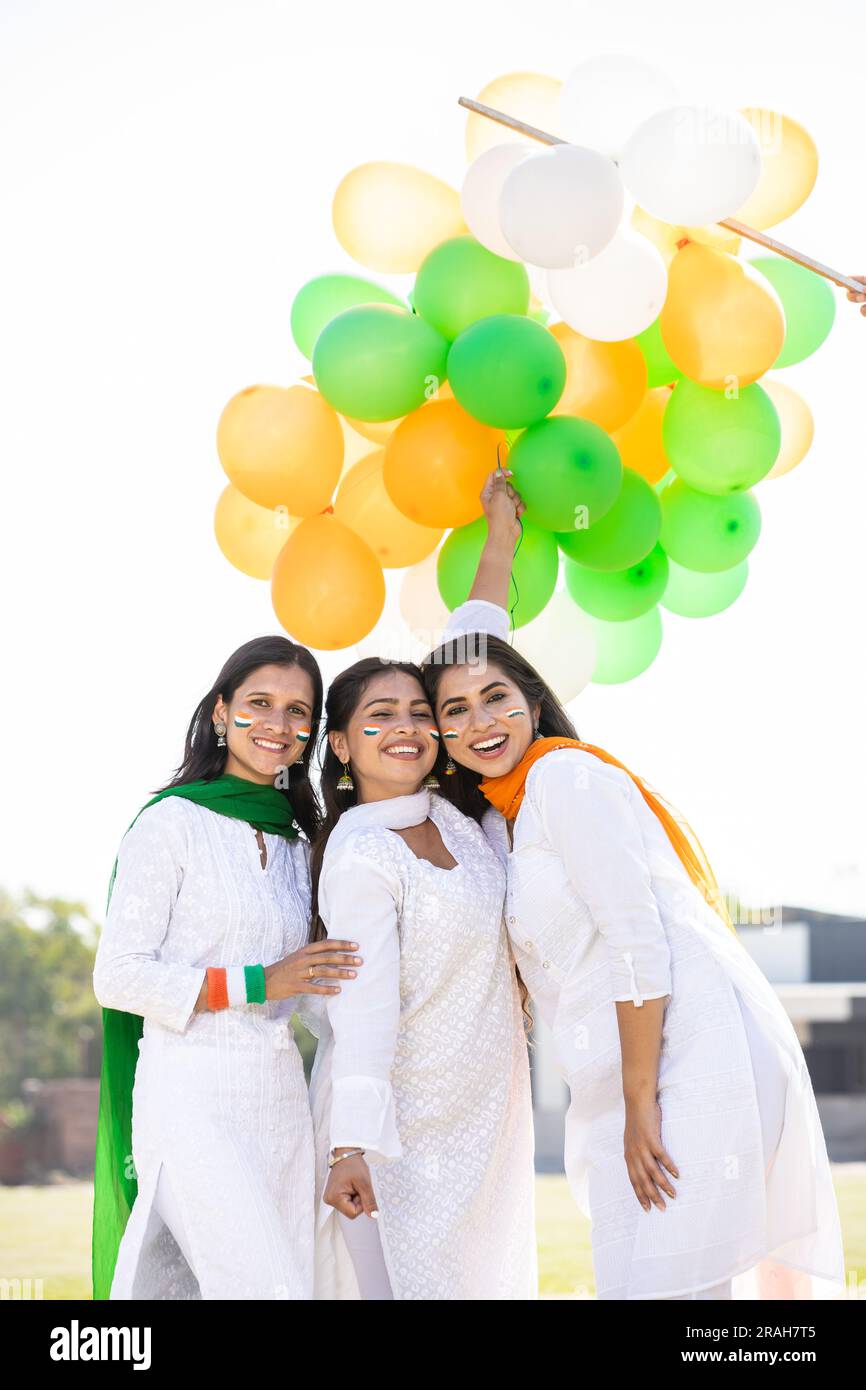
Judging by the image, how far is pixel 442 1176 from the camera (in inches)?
113

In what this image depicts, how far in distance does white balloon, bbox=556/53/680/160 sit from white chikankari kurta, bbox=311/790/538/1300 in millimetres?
1728

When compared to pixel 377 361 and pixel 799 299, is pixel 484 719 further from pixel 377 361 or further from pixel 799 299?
pixel 799 299

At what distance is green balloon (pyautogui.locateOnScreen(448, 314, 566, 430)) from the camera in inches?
121

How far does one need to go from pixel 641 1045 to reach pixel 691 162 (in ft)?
6.28

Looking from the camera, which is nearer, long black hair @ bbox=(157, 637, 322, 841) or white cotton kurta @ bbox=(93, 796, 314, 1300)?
white cotton kurta @ bbox=(93, 796, 314, 1300)

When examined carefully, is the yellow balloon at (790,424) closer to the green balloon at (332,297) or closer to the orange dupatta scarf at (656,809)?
the green balloon at (332,297)

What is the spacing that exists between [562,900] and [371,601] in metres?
1.00

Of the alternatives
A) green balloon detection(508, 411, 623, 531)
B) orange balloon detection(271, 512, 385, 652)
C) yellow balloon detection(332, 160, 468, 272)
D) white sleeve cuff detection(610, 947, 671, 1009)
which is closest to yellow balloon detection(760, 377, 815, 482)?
green balloon detection(508, 411, 623, 531)

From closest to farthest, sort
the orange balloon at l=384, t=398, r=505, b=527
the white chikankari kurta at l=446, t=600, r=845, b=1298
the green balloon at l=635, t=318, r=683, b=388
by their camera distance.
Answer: the white chikankari kurta at l=446, t=600, r=845, b=1298 → the orange balloon at l=384, t=398, r=505, b=527 → the green balloon at l=635, t=318, r=683, b=388

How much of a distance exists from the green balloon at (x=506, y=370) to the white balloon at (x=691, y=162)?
1.31 feet

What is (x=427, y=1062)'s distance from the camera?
2.89m

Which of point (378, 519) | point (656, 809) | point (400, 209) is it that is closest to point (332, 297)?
point (400, 209)

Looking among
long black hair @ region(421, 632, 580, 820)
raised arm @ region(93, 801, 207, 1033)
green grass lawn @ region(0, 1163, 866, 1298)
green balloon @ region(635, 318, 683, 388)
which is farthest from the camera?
green grass lawn @ region(0, 1163, 866, 1298)

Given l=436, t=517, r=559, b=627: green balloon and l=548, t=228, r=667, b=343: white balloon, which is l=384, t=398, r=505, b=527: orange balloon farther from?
l=548, t=228, r=667, b=343: white balloon
